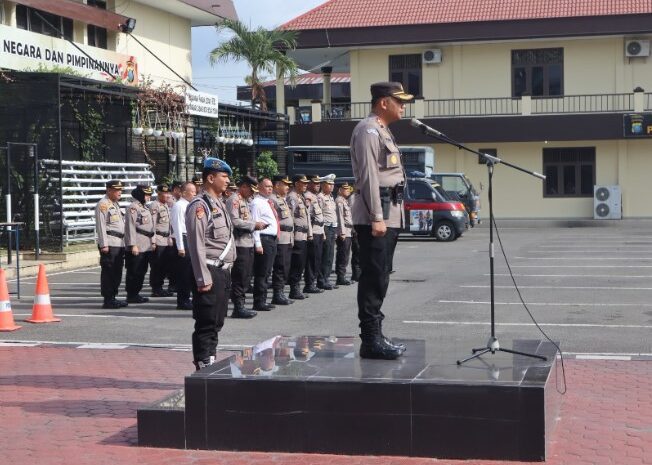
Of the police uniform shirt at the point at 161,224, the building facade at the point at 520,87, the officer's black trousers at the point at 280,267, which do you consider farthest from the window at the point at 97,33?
the officer's black trousers at the point at 280,267

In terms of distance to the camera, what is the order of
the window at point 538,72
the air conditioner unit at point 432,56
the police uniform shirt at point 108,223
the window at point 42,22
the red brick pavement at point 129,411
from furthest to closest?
the air conditioner unit at point 432,56, the window at point 538,72, the window at point 42,22, the police uniform shirt at point 108,223, the red brick pavement at point 129,411

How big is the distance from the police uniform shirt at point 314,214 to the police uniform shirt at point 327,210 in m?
0.46

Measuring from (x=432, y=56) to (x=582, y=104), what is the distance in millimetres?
6403

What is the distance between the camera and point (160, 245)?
1728cm

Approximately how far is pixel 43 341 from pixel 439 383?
6.97 m

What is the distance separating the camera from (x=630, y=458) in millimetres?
6914

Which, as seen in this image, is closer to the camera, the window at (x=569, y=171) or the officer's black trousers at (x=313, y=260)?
the officer's black trousers at (x=313, y=260)

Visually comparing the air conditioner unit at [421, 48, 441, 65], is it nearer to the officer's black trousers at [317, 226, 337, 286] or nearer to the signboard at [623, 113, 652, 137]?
the signboard at [623, 113, 652, 137]

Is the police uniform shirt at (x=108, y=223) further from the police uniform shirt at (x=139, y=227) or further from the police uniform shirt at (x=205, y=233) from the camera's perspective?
the police uniform shirt at (x=205, y=233)

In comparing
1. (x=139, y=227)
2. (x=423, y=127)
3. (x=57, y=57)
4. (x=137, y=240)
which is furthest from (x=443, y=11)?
(x=423, y=127)

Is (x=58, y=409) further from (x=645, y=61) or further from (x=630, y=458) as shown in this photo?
(x=645, y=61)

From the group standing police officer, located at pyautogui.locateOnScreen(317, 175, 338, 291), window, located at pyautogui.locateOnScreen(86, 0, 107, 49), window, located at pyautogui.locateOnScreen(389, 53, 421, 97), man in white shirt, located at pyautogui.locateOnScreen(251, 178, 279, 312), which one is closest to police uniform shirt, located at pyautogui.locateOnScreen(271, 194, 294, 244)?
man in white shirt, located at pyautogui.locateOnScreen(251, 178, 279, 312)

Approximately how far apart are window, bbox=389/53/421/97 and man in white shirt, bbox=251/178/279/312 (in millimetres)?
29590

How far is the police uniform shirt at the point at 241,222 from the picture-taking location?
557 inches
